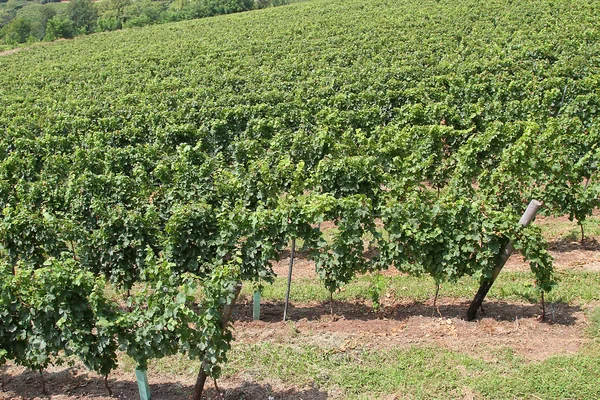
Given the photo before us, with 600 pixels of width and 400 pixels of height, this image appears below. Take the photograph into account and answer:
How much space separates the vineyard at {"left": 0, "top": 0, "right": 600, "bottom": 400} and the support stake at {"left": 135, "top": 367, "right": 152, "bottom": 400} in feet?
0.72

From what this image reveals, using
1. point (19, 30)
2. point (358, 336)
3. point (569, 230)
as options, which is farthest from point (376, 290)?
point (19, 30)

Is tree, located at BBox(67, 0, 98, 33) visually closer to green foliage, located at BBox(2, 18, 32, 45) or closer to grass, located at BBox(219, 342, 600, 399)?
green foliage, located at BBox(2, 18, 32, 45)

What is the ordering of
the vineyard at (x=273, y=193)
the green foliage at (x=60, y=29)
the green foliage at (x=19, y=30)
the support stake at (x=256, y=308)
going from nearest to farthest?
the vineyard at (x=273, y=193), the support stake at (x=256, y=308), the green foliage at (x=60, y=29), the green foliage at (x=19, y=30)

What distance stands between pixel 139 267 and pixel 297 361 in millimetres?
4099

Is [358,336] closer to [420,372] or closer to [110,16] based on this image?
[420,372]

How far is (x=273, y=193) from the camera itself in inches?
471

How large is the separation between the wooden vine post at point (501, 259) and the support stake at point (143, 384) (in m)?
4.99

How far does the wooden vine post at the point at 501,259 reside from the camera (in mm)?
8477

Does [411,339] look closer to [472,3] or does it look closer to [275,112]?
[275,112]

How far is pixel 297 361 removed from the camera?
8.27 meters

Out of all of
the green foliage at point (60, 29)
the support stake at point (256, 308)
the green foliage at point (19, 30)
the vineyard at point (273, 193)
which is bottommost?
the support stake at point (256, 308)

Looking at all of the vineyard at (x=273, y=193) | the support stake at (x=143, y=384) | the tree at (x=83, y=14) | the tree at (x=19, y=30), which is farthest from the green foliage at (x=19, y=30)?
the support stake at (x=143, y=384)

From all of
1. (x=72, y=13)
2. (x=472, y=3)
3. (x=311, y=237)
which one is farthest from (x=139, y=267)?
(x=72, y=13)

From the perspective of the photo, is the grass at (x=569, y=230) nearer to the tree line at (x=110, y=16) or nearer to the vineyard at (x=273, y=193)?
the vineyard at (x=273, y=193)
